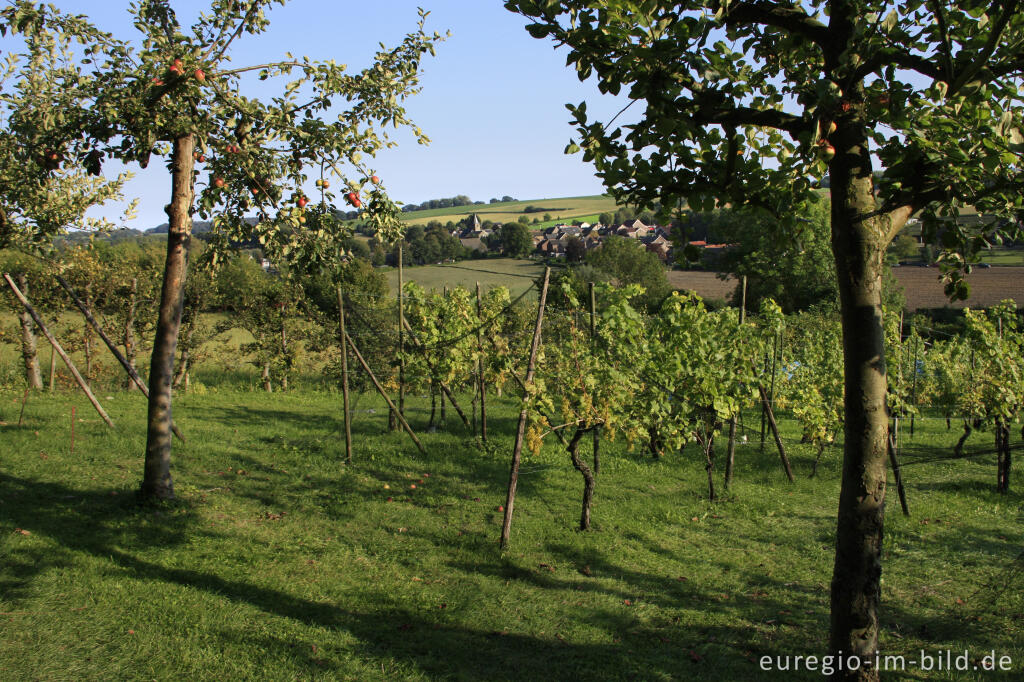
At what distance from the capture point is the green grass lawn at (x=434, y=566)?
5062mm

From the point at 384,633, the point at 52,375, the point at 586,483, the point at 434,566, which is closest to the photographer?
the point at 384,633

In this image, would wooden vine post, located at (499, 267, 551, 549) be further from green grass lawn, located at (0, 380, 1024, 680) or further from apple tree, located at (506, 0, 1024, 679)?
apple tree, located at (506, 0, 1024, 679)

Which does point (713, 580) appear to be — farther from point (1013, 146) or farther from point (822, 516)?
point (1013, 146)

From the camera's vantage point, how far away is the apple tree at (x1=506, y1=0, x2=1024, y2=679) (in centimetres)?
296

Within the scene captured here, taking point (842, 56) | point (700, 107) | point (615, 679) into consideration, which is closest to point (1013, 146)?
point (842, 56)

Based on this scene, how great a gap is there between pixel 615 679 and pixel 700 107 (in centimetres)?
397

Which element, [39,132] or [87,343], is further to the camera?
[87,343]

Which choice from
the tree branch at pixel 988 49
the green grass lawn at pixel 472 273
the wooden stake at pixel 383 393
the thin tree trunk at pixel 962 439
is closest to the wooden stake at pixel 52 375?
the wooden stake at pixel 383 393

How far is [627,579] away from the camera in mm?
7023

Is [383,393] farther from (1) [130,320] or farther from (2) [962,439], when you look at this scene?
(2) [962,439]

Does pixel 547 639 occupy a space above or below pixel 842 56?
below

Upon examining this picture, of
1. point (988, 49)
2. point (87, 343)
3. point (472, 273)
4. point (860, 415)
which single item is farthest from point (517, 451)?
point (472, 273)

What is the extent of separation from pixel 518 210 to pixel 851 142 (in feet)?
257

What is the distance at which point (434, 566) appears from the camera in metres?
7.03
